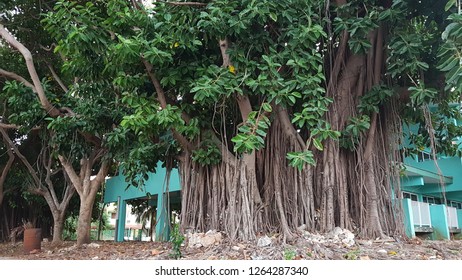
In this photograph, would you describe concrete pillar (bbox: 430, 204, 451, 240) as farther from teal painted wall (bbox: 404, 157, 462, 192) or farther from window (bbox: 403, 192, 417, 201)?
teal painted wall (bbox: 404, 157, 462, 192)

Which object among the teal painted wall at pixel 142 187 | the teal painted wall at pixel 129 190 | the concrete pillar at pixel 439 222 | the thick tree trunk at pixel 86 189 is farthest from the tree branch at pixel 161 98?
the concrete pillar at pixel 439 222

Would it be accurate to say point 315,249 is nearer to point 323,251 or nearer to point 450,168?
point 323,251

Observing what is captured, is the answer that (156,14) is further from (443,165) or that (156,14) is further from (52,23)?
(443,165)

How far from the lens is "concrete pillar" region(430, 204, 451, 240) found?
898cm

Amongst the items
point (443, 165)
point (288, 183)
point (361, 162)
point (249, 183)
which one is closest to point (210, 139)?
point (249, 183)

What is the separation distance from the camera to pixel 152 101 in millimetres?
Answer: 4352

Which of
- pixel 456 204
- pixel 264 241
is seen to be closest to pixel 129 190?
pixel 264 241

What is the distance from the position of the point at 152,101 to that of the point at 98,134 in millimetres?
2159

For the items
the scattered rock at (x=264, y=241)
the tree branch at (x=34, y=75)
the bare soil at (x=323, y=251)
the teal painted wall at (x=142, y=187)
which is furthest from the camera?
the teal painted wall at (x=142, y=187)

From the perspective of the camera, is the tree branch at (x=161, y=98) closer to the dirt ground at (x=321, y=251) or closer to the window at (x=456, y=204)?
the dirt ground at (x=321, y=251)

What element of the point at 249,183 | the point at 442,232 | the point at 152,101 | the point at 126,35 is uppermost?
the point at 126,35

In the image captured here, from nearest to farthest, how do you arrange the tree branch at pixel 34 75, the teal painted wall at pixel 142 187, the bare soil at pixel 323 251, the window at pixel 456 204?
the bare soil at pixel 323 251, the tree branch at pixel 34 75, the teal painted wall at pixel 142 187, the window at pixel 456 204

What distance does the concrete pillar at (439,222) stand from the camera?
8.98 metres

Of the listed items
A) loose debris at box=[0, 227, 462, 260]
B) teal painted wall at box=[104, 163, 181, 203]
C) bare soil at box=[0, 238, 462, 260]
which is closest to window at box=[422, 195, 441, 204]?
teal painted wall at box=[104, 163, 181, 203]
